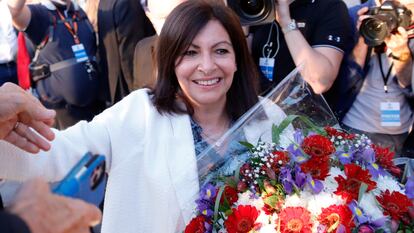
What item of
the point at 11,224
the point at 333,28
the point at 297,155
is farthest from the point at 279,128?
the point at 333,28

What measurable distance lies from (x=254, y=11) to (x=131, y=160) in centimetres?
121

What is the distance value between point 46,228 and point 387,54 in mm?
2216

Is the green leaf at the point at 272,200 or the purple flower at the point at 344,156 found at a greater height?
the green leaf at the point at 272,200

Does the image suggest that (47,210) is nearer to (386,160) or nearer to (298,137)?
(298,137)

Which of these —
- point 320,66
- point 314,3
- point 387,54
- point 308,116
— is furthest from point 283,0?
point 308,116

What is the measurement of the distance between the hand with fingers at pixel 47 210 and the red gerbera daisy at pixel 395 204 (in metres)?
0.80

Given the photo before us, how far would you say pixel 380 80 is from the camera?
8.87 ft

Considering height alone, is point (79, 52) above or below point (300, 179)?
below

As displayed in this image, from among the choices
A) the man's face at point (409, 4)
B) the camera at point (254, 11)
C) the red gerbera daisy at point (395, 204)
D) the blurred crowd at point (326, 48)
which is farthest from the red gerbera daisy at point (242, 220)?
the man's face at point (409, 4)

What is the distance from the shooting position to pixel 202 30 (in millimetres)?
1941

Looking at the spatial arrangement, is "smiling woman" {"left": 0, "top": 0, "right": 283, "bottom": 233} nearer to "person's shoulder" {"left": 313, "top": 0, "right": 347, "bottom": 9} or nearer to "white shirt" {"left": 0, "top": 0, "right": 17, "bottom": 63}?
"person's shoulder" {"left": 313, "top": 0, "right": 347, "bottom": 9}

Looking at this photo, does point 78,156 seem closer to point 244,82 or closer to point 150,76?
point 244,82

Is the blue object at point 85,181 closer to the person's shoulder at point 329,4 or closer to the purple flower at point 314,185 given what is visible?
the purple flower at point 314,185

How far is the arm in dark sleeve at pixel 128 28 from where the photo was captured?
333 centimetres
